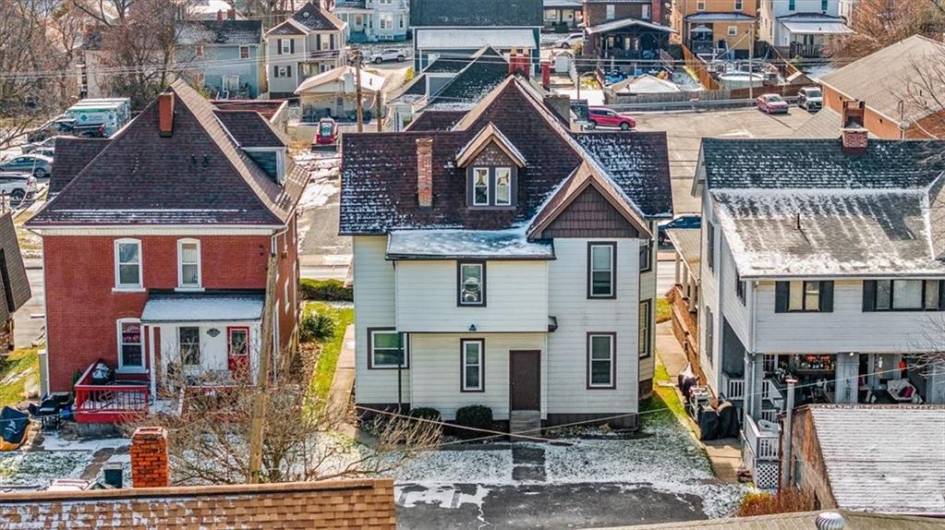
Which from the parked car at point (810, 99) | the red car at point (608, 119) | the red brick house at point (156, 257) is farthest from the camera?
the parked car at point (810, 99)

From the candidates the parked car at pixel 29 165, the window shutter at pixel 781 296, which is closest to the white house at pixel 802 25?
the parked car at pixel 29 165

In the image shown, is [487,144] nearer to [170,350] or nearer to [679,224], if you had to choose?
[170,350]

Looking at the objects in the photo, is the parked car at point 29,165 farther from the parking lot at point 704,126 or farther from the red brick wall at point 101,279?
the red brick wall at point 101,279

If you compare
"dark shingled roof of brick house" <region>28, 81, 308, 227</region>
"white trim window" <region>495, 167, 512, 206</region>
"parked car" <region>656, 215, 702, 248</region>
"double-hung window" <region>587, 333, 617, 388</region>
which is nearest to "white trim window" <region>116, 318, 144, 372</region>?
"dark shingled roof of brick house" <region>28, 81, 308, 227</region>

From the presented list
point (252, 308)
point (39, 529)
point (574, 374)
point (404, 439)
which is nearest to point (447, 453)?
point (404, 439)

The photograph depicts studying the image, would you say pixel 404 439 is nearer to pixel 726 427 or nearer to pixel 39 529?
pixel 726 427

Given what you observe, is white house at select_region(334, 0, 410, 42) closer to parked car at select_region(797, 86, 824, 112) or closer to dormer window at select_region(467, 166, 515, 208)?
parked car at select_region(797, 86, 824, 112)
